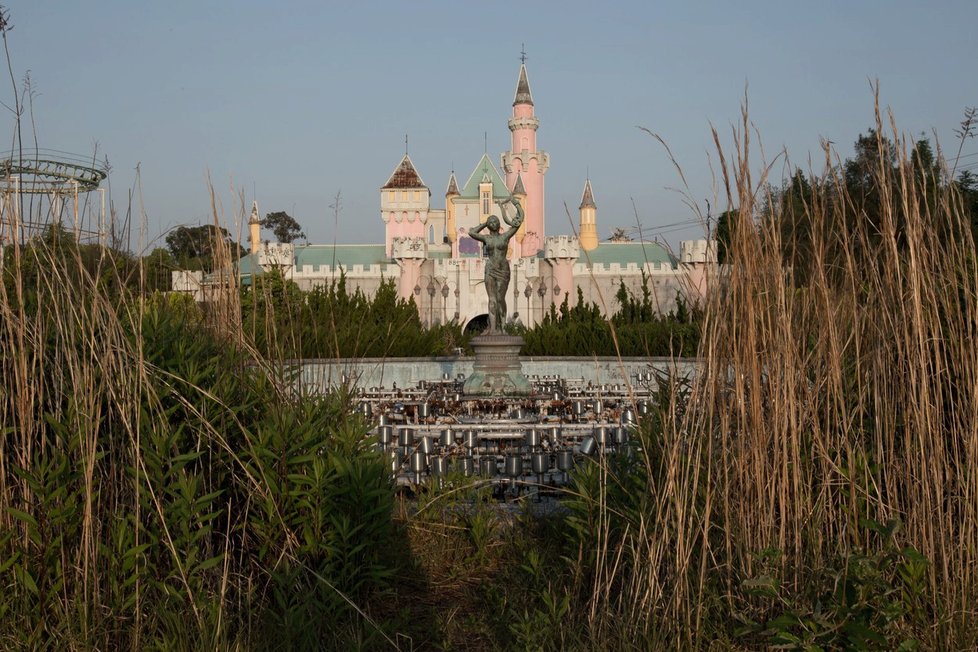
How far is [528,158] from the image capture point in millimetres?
37844

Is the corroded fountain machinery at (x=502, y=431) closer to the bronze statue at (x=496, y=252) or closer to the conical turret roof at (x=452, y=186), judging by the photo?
the bronze statue at (x=496, y=252)

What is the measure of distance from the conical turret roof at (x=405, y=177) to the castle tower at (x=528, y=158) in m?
3.94

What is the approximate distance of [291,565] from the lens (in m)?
2.90

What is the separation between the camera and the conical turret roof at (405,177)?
37438mm

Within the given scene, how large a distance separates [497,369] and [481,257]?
65.9ft

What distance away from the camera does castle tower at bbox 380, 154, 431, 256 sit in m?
37.2

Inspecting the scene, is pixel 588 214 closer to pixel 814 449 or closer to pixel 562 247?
pixel 562 247

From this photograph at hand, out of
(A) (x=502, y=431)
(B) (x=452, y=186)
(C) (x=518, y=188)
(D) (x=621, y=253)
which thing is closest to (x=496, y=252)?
(A) (x=502, y=431)

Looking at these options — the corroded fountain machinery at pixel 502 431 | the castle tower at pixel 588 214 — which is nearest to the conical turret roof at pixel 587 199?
the castle tower at pixel 588 214

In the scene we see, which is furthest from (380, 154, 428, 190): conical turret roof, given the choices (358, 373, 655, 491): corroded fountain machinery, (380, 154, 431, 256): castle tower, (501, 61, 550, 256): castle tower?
(358, 373, 655, 491): corroded fountain machinery

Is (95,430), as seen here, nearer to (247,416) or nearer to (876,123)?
(247,416)

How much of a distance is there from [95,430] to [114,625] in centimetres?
56

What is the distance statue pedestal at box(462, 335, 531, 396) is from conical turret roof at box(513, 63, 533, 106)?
3004cm

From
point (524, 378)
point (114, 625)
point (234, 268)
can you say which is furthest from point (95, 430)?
point (524, 378)
